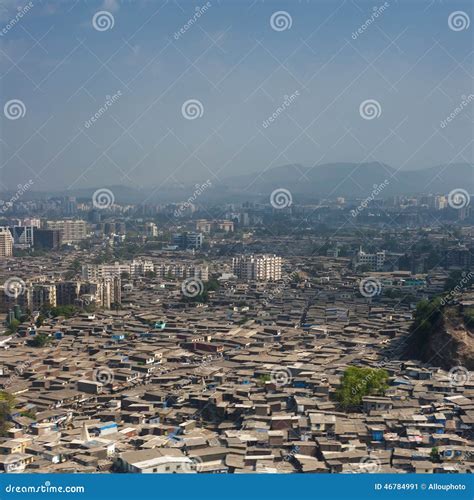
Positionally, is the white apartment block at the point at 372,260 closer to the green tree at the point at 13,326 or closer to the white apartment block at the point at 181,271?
the white apartment block at the point at 181,271

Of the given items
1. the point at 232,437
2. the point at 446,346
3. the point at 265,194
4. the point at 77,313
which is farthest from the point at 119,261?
the point at 232,437

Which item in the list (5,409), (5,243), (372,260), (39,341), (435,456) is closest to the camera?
(435,456)

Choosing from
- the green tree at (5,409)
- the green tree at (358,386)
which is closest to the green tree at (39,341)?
the green tree at (5,409)

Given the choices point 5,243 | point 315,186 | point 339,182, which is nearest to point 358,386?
point 339,182

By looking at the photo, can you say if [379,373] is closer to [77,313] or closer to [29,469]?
[29,469]

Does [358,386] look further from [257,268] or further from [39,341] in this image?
[257,268]

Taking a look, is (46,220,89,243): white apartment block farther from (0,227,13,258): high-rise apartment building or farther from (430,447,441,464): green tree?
(430,447,441,464): green tree
